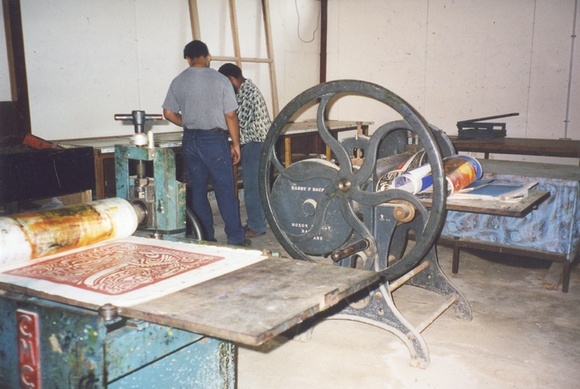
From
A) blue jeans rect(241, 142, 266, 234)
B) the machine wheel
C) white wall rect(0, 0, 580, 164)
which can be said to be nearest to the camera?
the machine wheel

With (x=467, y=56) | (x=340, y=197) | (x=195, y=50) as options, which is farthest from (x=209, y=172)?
(x=467, y=56)

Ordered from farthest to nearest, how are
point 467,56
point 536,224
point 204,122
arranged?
point 467,56, point 204,122, point 536,224

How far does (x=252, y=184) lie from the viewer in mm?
4152

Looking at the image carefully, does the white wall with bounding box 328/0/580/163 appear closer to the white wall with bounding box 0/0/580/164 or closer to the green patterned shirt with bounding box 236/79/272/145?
the white wall with bounding box 0/0/580/164

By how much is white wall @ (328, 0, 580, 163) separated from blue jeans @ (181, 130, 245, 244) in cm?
308

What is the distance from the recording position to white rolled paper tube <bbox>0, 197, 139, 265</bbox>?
4.49 feet

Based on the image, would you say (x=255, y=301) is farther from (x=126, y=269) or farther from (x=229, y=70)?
(x=229, y=70)

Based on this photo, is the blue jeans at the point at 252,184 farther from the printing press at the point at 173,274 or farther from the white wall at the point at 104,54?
the printing press at the point at 173,274

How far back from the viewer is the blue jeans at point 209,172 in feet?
11.6

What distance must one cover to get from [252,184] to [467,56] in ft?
9.70

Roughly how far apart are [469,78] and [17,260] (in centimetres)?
522

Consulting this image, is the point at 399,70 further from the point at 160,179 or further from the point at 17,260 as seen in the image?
the point at 17,260

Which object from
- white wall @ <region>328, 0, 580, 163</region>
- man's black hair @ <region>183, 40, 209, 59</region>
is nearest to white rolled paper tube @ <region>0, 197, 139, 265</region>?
man's black hair @ <region>183, 40, 209, 59</region>

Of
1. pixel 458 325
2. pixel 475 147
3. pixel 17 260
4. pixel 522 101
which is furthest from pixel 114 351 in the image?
pixel 522 101
